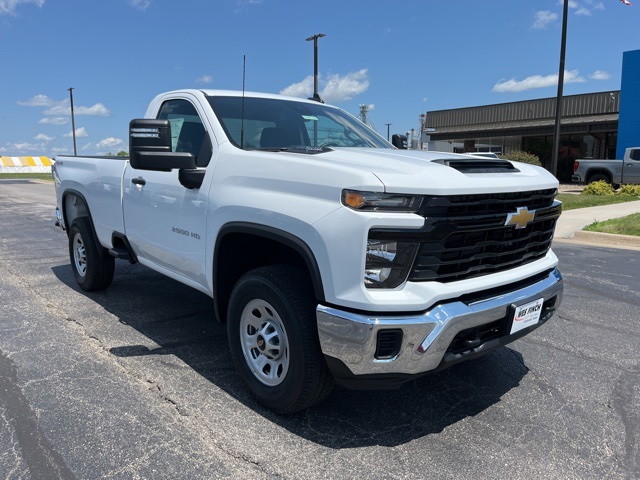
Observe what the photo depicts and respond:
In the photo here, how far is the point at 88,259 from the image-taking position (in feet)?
18.4

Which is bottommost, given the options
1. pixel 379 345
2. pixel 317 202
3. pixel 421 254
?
pixel 379 345

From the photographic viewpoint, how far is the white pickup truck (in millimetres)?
2633

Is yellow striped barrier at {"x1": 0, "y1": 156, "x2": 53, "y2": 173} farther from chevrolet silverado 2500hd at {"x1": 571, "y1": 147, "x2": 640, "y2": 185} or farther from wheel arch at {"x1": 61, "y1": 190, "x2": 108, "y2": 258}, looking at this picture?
wheel arch at {"x1": 61, "y1": 190, "x2": 108, "y2": 258}

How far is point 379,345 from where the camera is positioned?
2.64 metres

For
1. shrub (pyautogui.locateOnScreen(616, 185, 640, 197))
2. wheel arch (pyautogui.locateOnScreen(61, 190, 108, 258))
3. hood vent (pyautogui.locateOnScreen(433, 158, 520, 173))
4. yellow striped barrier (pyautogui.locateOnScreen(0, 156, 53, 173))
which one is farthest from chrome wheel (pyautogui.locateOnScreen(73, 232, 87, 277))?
yellow striped barrier (pyautogui.locateOnScreen(0, 156, 53, 173))

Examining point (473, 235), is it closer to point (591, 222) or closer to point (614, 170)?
point (591, 222)

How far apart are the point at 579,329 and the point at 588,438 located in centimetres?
205

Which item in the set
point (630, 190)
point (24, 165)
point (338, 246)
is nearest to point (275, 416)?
point (338, 246)

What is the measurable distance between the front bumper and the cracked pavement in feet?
1.64

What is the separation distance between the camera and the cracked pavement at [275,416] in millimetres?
2746

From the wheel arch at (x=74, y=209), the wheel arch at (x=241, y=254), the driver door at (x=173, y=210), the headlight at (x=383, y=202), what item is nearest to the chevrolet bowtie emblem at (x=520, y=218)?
the headlight at (x=383, y=202)

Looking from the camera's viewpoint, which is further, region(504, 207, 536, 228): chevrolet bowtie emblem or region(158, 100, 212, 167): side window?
region(158, 100, 212, 167): side window

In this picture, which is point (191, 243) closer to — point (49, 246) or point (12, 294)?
point (12, 294)

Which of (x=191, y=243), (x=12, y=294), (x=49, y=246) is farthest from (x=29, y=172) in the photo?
(x=191, y=243)
